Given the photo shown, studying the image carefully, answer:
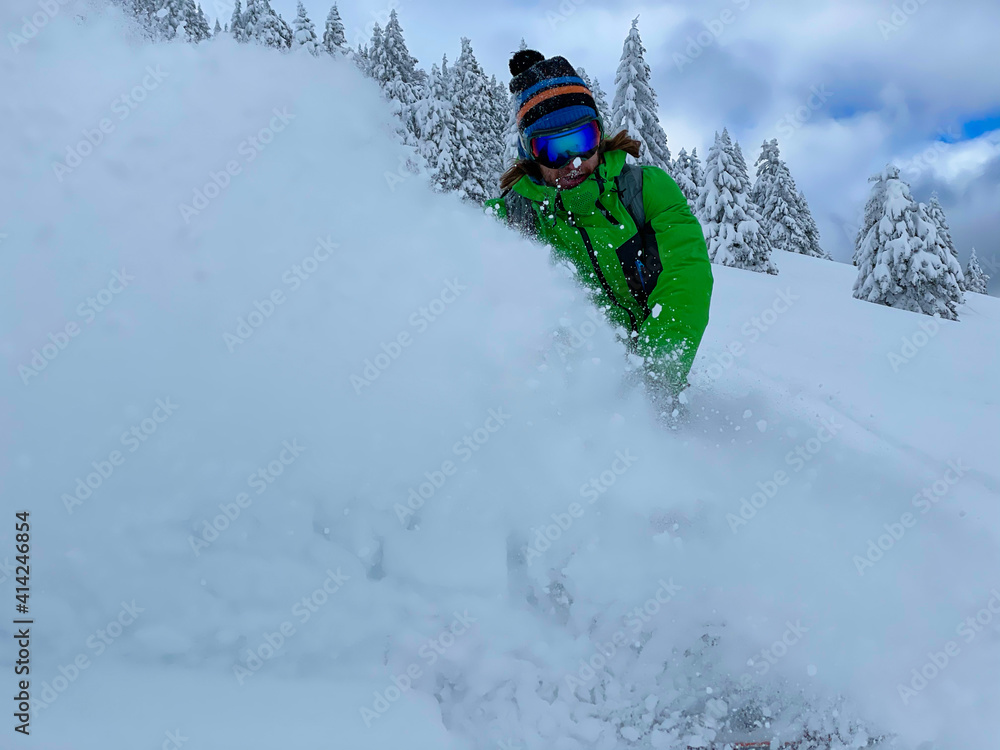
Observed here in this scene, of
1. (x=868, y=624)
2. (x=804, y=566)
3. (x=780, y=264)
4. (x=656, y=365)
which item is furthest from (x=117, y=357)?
(x=780, y=264)

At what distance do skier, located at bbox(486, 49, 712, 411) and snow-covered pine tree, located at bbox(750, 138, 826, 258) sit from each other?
37.8m

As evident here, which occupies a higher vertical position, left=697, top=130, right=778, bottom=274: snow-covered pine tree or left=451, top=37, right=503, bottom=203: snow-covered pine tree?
left=451, top=37, right=503, bottom=203: snow-covered pine tree

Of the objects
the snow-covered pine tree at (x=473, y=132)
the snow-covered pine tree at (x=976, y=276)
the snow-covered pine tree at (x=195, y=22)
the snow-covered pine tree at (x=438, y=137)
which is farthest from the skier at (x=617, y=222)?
the snow-covered pine tree at (x=976, y=276)

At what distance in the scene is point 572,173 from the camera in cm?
347

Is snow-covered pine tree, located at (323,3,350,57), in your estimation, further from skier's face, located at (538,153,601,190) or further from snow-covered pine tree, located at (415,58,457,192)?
skier's face, located at (538,153,601,190)

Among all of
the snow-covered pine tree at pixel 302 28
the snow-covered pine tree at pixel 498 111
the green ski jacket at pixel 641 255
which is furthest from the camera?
the snow-covered pine tree at pixel 498 111

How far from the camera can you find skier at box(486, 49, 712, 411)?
3193 mm

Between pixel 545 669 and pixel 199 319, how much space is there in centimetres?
225

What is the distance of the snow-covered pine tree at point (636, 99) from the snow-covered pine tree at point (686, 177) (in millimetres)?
2451

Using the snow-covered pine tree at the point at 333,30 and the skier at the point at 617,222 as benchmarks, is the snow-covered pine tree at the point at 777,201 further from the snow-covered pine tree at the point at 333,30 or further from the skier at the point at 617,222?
the skier at the point at 617,222

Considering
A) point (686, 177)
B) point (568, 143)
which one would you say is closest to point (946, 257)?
point (686, 177)

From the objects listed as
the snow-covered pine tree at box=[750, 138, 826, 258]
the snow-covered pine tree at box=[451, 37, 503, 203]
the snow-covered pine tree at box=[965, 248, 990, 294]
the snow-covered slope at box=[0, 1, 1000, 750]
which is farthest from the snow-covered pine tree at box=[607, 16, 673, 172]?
the snow-covered pine tree at box=[965, 248, 990, 294]

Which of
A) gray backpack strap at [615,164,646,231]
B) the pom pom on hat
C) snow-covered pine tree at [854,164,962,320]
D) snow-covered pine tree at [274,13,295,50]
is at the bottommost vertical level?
gray backpack strap at [615,164,646,231]

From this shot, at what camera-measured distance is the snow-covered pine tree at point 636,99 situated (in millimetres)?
25172
